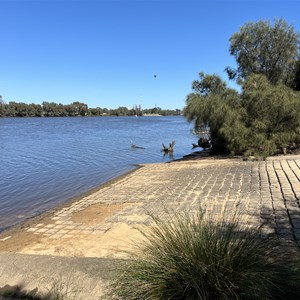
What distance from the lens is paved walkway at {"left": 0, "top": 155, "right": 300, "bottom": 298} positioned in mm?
5770

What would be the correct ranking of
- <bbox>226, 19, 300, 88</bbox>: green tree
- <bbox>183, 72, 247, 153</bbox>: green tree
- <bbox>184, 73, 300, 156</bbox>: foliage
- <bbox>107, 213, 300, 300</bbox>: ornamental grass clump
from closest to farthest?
<bbox>107, 213, 300, 300</bbox>: ornamental grass clump < <bbox>184, 73, 300, 156</bbox>: foliage < <bbox>183, 72, 247, 153</bbox>: green tree < <bbox>226, 19, 300, 88</bbox>: green tree

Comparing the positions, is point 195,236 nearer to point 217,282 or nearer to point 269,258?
point 217,282

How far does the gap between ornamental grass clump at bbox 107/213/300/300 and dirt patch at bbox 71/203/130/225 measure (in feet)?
14.2

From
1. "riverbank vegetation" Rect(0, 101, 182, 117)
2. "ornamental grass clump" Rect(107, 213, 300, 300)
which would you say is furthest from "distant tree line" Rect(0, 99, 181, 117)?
"ornamental grass clump" Rect(107, 213, 300, 300)

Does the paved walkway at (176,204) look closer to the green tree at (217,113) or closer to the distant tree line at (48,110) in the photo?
the green tree at (217,113)

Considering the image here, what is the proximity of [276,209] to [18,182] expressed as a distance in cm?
1169

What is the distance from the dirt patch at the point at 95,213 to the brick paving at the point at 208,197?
0.14 metres

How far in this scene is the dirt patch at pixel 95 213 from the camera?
7.33 metres

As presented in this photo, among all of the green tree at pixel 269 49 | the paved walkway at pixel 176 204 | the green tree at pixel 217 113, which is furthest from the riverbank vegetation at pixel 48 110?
the paved walkway at pixel 176 204

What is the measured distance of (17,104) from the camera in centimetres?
13825

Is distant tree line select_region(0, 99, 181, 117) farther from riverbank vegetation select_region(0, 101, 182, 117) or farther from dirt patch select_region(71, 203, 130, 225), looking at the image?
dirt patch select_region(71, 203, 130, 225)

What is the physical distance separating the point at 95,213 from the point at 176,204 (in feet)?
6.41

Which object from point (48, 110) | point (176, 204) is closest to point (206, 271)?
point (176, 204)

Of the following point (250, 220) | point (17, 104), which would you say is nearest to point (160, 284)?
point (250, 220)
